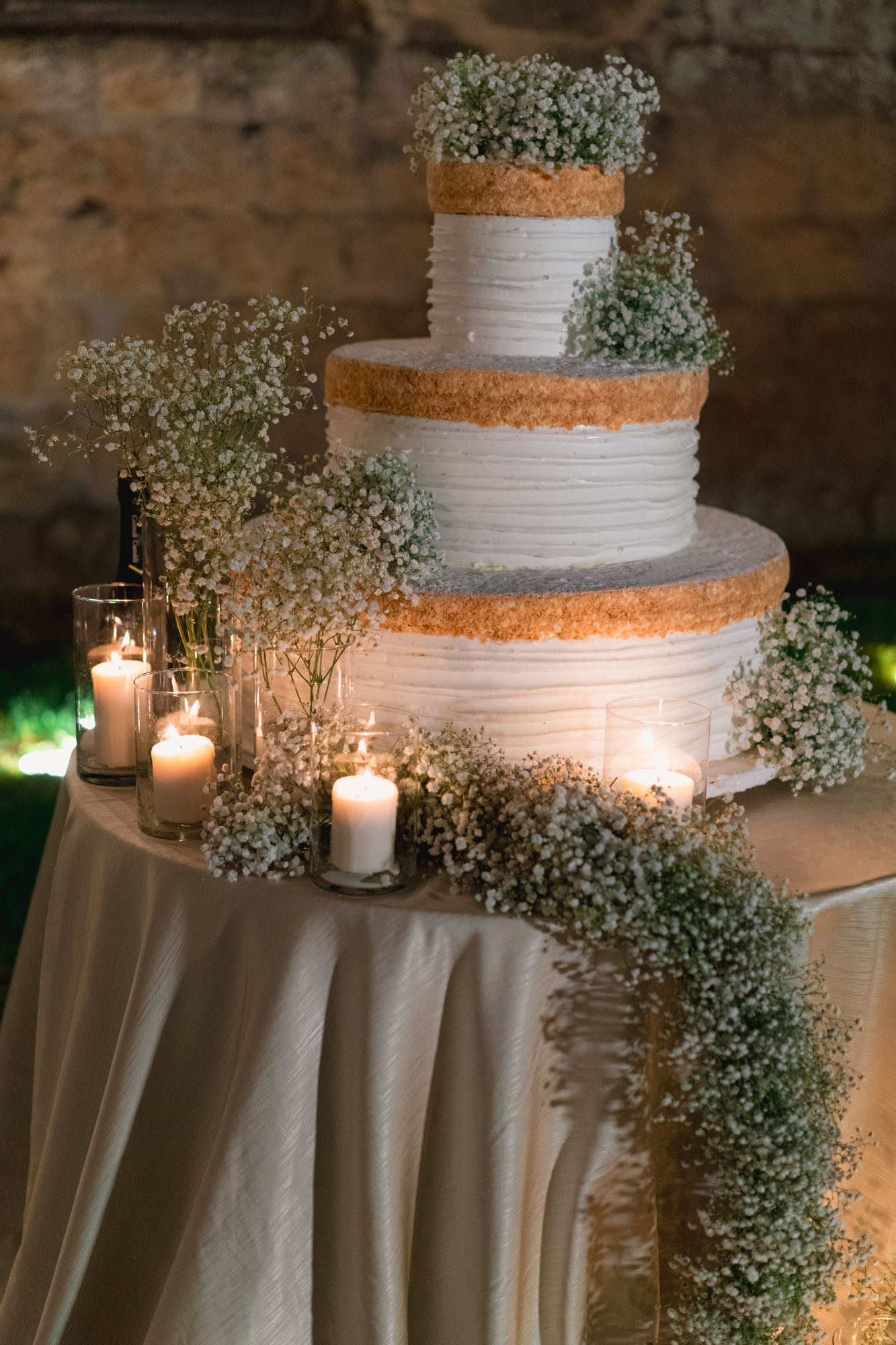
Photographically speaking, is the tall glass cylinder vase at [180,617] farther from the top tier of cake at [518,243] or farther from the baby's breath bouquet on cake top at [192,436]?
the top tier of cake at [518,243]

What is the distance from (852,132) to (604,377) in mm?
3996

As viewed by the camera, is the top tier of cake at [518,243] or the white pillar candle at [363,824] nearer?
the white pillar candle at [363,824]

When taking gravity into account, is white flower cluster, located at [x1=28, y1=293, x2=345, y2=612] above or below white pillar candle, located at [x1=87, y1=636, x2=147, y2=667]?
above

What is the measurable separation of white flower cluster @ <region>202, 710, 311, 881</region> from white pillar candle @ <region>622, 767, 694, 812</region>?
540 millimetres

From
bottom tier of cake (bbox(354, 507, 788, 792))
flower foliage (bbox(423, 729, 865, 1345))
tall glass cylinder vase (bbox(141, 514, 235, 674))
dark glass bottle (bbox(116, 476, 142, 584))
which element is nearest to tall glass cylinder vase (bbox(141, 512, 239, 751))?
tall glass cylinder vase (bbox(141, 514, 235, 674))

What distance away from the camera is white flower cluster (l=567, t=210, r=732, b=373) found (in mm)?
2523

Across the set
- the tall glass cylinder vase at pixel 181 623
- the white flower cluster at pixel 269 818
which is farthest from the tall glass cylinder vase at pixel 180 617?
the white flower cluster at pixel 269 818

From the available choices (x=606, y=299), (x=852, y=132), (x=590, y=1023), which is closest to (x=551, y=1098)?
(x=590, y=1023)

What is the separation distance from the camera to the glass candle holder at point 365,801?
6.63 ft

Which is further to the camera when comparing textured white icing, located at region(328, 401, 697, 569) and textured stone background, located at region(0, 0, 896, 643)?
textured stone background, located at region(0, 0, 896, 643)

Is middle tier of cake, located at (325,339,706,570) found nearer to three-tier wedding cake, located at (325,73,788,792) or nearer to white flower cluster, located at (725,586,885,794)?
three-tier wedding cake, located at (325,73,788,792)

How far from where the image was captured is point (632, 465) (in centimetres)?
248

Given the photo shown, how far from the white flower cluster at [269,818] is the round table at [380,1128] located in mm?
50

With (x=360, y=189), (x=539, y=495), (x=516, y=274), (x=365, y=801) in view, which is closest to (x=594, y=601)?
(x=539, y=495)
